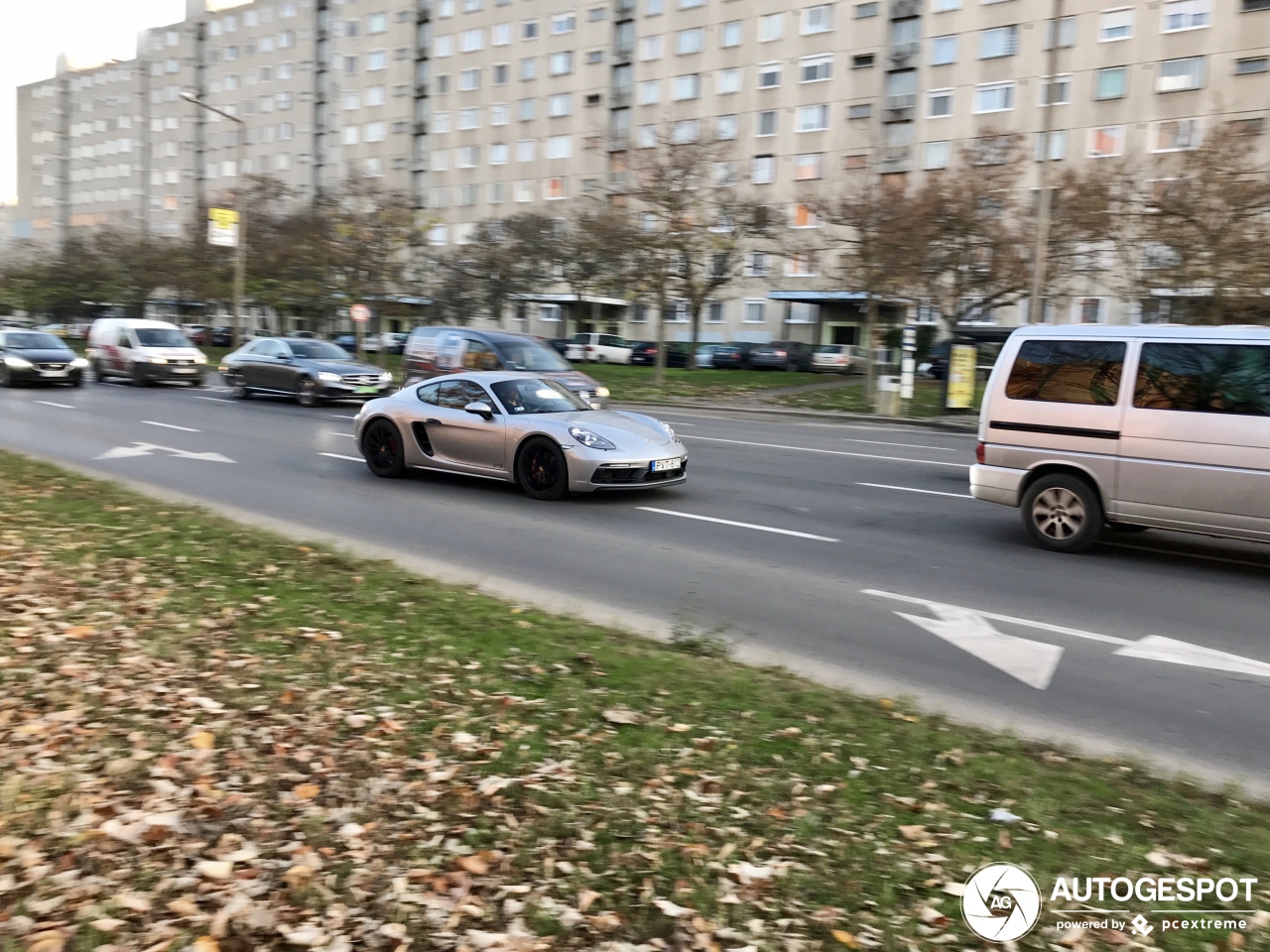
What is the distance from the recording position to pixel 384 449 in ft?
42.9

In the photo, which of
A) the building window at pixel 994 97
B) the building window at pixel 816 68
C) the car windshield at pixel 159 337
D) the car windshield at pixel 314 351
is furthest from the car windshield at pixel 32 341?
the building window at pixel 816 68

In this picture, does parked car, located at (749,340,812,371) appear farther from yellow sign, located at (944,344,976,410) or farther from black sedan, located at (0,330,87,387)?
black sedan, located at (0,330,87,387)

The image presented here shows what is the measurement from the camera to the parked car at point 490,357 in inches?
749

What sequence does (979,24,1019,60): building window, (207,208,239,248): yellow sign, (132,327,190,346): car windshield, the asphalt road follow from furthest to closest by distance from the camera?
(979,24,1019,60): building window, (207,208,239,248): yellow sign, (132,327,190,346): car windshield, the asphalt road

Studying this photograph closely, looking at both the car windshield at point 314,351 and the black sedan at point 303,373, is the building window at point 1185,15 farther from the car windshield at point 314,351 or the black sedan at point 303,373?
the car windshield at point 314,351

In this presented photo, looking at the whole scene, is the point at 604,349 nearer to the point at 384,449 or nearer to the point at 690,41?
the point at 690,41

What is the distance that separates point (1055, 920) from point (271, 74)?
108 metres

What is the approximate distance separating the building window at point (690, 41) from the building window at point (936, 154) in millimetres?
17323

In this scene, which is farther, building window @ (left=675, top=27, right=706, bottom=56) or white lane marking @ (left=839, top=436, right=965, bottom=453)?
building window @ (left=675, top=27, right=706, bottom=56)

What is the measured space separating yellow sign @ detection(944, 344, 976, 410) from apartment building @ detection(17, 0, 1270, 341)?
212 inches

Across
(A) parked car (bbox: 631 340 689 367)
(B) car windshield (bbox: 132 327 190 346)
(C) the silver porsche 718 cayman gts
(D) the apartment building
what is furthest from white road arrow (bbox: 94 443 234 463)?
(A) parked car (bbox: 631 340 689 367)

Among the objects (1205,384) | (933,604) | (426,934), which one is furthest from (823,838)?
(1205,384)

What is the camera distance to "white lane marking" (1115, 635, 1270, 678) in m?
6.02

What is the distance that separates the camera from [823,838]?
364 centimetres
